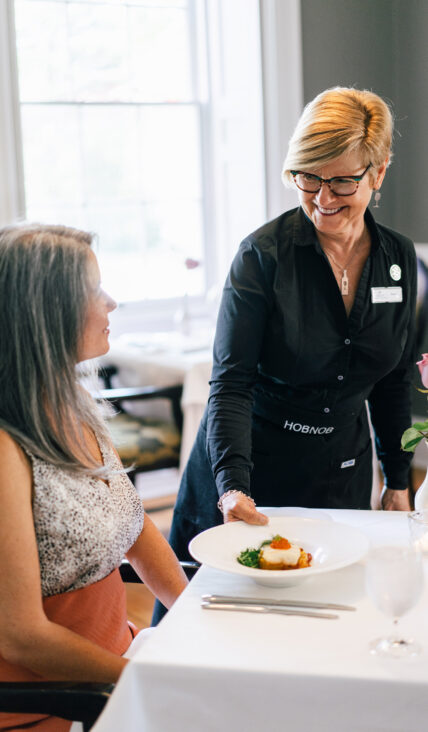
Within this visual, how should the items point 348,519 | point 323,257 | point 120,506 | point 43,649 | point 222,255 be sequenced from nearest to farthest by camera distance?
point 43,649
point 120,506
point 348,519
point 323,257
point 222,255

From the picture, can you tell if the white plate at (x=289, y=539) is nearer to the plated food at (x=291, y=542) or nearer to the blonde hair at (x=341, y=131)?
the plated food at (x=291, y=542)

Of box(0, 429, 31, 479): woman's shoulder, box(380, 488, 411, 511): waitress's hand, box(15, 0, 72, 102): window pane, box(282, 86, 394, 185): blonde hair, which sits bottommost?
box(380, 488, 411, 511): waitress's hand

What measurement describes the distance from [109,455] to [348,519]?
476 millimetres

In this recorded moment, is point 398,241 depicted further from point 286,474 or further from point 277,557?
point 277,557

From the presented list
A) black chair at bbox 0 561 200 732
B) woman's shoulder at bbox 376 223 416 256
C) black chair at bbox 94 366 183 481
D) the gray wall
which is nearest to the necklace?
woman's shoulder at bbox 376 223 416 256

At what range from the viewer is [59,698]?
1158 mm

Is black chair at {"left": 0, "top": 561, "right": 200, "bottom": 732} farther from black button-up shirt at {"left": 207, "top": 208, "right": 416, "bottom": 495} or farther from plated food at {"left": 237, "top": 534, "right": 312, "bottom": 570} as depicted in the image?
black button-up shirt at {"left": 207, "top": 208, "right": 416, "bottom": 495}

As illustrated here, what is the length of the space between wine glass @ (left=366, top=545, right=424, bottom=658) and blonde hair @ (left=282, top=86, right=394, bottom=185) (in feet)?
2.72

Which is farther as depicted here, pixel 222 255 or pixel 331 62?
pixel 222 255

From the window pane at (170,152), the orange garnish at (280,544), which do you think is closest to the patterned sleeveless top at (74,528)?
the orange garnish at (280,544)

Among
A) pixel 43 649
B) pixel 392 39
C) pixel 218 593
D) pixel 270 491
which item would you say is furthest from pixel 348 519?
pixel 392 39

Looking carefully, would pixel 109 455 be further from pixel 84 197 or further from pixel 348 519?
pixel 84 197

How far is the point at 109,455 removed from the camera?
1.52m

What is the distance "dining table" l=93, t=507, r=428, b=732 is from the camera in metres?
1.04
